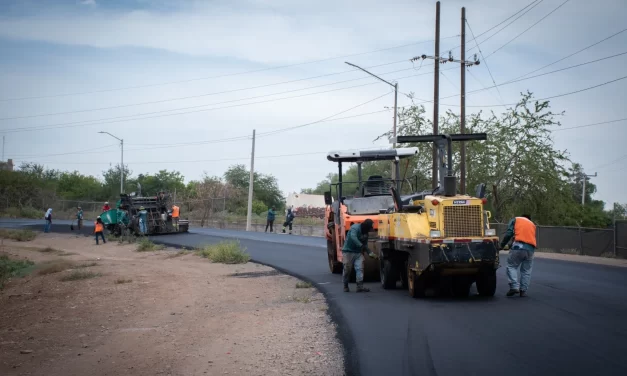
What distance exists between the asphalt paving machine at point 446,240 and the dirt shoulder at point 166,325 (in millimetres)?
2070

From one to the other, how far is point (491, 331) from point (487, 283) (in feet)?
11.9

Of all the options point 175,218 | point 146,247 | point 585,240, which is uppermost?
point 175,218

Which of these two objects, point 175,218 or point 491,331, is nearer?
point 491,331

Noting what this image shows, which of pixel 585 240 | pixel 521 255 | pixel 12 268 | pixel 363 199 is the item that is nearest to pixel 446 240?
pixel 521 255

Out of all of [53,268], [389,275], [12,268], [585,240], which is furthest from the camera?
[585,240]

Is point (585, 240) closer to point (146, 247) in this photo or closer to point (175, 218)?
point (146, 247)

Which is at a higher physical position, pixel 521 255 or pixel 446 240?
pixel 446 240

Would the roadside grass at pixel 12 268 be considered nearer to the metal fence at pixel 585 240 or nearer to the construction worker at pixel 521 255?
the construction worker at pixel 521 255

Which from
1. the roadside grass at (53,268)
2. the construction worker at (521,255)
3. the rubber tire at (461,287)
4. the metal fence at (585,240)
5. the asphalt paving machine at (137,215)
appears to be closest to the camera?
the construction worker at (521,255)

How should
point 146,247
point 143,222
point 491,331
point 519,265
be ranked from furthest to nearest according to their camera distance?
1. point 143,222
2. point 146,247
3. point 519,265
4. point 491,331

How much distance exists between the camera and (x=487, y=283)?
499 inches

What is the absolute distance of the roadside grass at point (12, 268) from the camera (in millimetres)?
22041

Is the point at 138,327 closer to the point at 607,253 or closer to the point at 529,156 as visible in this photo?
the point at 607,253

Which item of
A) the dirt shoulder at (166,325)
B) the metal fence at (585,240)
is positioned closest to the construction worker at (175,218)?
the dirt shoulder at (166,325)
